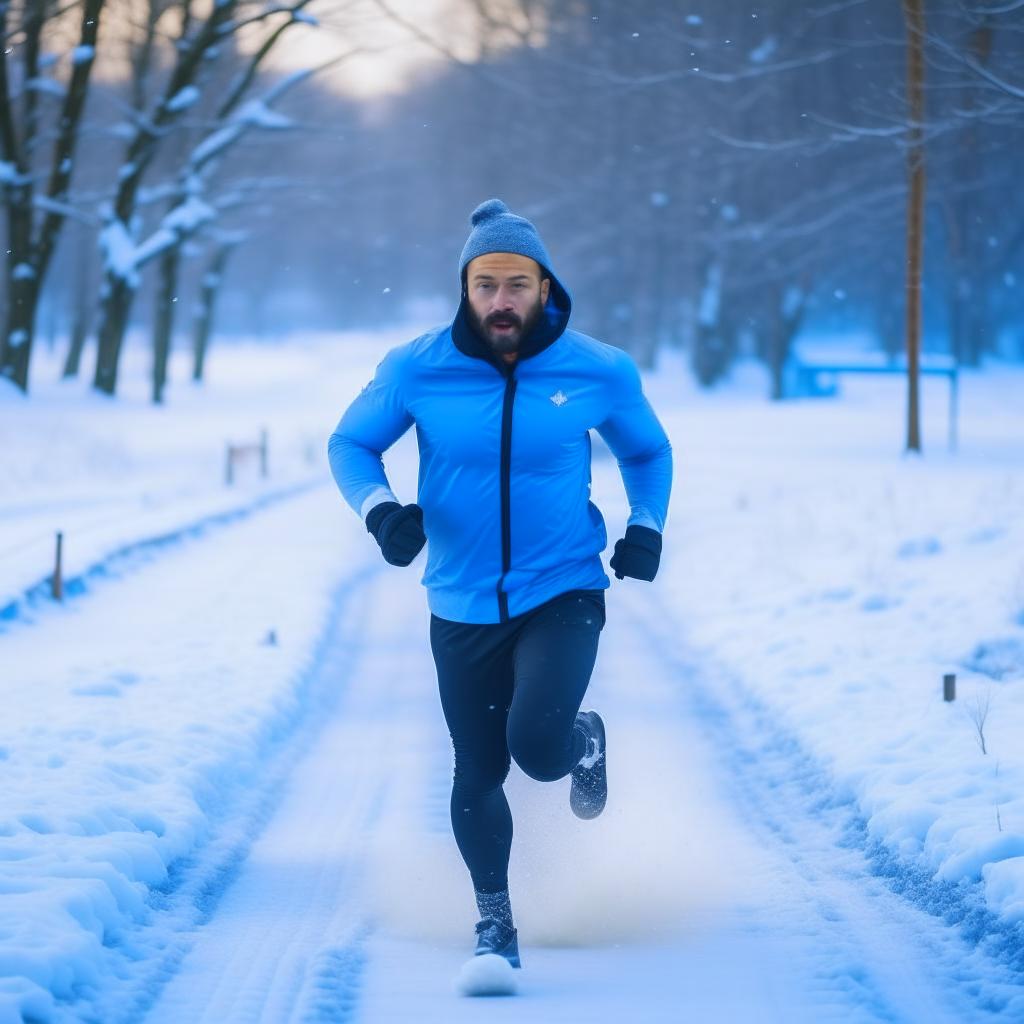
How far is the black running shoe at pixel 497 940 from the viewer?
4.50 meters

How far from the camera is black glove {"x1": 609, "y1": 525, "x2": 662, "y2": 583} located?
4.71 metres

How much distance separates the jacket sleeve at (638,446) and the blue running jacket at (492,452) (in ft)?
0.20

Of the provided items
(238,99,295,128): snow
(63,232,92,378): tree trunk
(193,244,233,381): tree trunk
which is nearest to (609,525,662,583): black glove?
(238,99,295,128): snow

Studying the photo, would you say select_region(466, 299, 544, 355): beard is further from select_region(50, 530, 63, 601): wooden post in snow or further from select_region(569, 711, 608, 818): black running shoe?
select_region(50, 530, 63, 601): wooden post in snow

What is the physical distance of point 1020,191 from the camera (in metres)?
48.2

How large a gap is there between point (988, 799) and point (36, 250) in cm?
2509

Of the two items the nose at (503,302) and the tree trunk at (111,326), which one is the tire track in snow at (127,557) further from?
the tree trunk at (111,326)

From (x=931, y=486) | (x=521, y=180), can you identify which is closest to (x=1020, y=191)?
(x=521, y=180)

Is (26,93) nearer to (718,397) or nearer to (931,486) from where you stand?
(931,486)

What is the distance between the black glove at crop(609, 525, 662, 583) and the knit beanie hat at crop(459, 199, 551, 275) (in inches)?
33.7

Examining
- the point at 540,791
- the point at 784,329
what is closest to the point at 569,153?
the point at 784,329

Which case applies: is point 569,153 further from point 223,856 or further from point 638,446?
point 638,446

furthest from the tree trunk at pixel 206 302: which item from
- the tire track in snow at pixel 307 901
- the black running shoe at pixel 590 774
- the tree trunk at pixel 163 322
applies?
the black running shoe at pixel 590 774

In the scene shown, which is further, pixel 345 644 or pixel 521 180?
pixel 521 180
